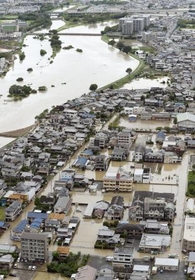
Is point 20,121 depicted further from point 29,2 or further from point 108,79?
point 29,2

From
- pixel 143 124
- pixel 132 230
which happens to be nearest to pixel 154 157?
pixel 143 124

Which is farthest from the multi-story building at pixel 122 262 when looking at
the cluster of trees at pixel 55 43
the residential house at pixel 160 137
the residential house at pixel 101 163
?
the cluster of trees at pixel 55 43

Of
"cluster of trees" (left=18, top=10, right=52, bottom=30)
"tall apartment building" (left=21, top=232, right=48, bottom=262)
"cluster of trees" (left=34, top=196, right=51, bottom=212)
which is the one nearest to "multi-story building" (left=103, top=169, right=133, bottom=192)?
"cluster of trees" (left=34, top=196, right=51, bottom=212)

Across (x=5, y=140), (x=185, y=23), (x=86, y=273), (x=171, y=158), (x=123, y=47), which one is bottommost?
(x=5, y=140)

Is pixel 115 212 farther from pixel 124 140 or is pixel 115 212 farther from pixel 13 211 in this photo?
pixel 124 140

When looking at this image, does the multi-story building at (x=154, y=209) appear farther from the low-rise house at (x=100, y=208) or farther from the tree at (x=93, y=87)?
the tree at (x=93, y=87)

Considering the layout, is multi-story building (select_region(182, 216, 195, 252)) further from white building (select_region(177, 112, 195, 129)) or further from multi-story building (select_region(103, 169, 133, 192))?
white building (select_region(177, 112, 195, 129))
